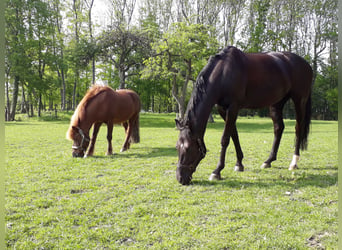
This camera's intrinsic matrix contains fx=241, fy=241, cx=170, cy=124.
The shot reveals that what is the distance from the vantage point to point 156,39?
701 inches

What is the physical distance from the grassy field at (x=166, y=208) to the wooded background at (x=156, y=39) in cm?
1257

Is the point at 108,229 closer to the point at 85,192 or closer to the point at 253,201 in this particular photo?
the point at 85,192

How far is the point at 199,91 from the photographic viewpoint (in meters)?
4.53

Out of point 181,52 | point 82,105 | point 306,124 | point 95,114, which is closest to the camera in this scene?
point 306,124

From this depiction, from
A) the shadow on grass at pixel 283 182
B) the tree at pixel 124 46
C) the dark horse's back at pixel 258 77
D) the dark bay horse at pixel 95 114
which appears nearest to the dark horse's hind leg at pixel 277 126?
the dark horse's back at pixel 258 77

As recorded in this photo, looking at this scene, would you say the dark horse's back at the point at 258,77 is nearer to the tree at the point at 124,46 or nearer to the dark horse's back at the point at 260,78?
the dark horse's back at the point at 260,78

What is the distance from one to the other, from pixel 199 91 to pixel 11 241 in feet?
11.5

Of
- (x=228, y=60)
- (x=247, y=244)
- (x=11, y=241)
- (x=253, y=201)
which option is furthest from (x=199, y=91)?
(x=11, y=241)

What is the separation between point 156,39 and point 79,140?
43.2 feet

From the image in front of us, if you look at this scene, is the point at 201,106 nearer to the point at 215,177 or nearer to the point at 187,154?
the point at 187,154

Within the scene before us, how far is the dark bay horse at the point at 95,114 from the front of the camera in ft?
21.5

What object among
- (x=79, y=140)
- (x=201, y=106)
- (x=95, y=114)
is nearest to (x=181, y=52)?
(x=95, y=114)

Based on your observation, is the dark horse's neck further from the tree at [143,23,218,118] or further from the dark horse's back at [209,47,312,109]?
the tree at [143,23,218,118]

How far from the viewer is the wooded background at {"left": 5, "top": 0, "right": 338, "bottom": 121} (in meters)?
17.2
